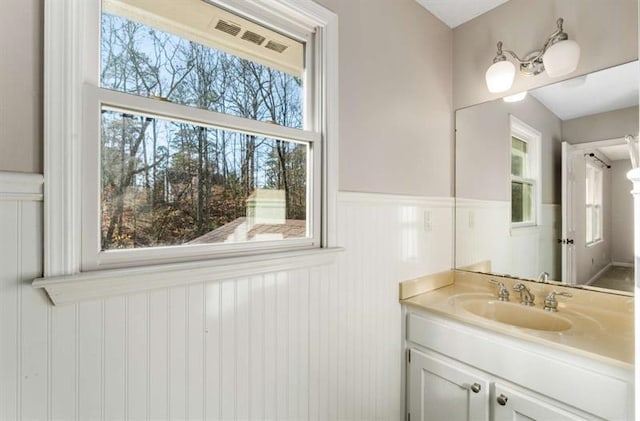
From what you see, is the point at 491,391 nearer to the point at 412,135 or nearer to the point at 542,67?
the point at 412,135

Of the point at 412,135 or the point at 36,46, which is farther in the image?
the point at 412,135

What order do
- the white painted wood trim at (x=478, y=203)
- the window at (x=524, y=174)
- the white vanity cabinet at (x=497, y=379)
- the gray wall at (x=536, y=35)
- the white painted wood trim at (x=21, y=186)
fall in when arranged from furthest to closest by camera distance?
the white painted wood trim at (x=478, y=203), the window at (x=524, y=174), the gray wall at (x=536, y=35), the white vanity cabinet at (x=497, y=379), the white painted wood trim at (x=21, y=186)

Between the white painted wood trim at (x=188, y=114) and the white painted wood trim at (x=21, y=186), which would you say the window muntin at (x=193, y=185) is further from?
the white painted wood trim at (x=21, y=186)

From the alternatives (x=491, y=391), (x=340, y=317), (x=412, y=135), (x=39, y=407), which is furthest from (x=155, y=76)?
(x=491, y=391)

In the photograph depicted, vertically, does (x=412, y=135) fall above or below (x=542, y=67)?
below

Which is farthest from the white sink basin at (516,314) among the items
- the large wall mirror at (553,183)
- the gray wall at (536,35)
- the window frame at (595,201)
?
the gray wall at (536,35)

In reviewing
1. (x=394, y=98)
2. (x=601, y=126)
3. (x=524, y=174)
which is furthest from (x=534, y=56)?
(x=394, y=98)

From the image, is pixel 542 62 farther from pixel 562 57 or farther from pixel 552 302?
pixel 552 302

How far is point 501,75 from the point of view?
1.63 metres

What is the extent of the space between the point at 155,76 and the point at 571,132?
187 cm

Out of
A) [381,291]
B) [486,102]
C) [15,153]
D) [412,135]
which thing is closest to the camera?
[15,153]

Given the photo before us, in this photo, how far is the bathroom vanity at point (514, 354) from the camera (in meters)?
1.00

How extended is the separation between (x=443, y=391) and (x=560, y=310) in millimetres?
682

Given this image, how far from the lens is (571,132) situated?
1.53m
